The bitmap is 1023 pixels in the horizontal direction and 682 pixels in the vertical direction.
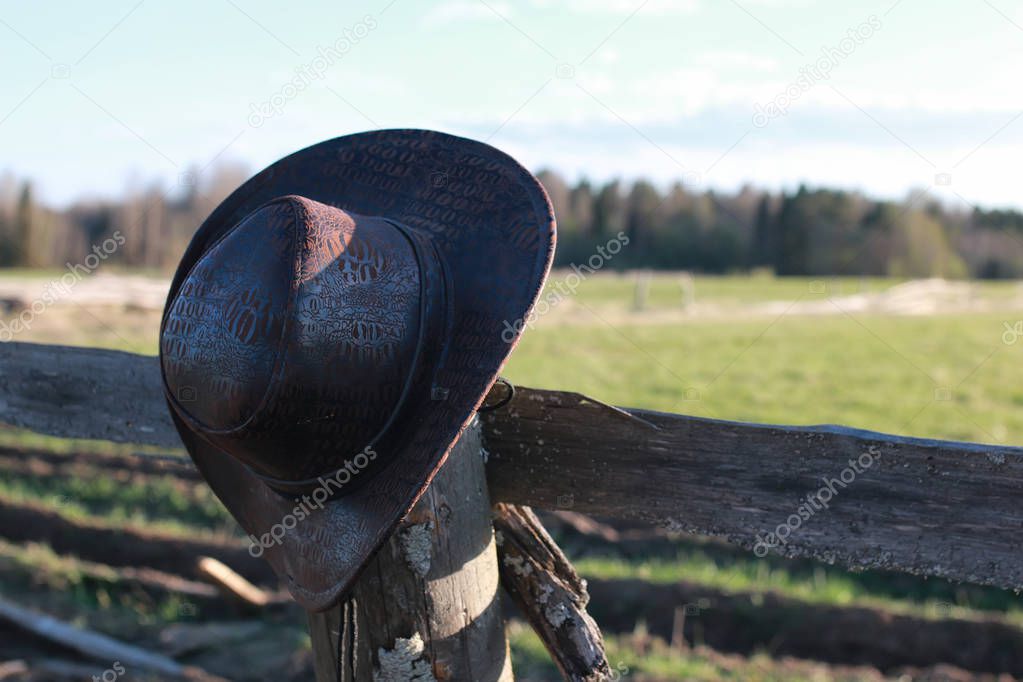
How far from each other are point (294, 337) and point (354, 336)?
4.3 inches

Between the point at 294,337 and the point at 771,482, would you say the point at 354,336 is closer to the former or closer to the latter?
the point at 294,337

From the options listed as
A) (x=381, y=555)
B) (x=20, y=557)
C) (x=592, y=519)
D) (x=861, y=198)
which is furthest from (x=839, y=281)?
(x=381, y=555)

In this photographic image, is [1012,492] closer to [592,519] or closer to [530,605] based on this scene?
[530,605]

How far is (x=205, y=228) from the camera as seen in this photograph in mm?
2125

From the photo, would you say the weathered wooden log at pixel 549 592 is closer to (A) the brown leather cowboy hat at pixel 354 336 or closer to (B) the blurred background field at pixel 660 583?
(A) the brown leather cowboy hat at pixel 354 336

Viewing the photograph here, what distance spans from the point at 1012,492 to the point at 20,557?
693 centimetres

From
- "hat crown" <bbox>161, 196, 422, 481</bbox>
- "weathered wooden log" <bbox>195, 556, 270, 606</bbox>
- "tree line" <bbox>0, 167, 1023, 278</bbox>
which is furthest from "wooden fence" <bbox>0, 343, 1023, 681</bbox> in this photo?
"tree line" <bbox>0, 167, 1023, 278</bbox>

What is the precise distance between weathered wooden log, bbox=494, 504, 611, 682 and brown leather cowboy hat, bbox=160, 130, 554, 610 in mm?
549

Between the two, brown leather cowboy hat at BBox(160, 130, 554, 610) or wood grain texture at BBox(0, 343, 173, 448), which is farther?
wood grain texture at BBox(0, 343, 173, 448)

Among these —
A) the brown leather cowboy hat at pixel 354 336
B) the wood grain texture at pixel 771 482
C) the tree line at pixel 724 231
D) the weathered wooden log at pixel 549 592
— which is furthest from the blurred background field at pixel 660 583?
the tree line at pixel 724 231

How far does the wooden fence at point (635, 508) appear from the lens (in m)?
1.94

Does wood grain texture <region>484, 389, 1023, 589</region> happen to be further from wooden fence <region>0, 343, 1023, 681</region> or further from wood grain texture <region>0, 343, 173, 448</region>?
wood grain texture <region>0, 343, 173, 448</region>

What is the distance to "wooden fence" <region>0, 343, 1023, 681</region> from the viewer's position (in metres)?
1.94

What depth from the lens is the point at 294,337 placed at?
5.09 ft
